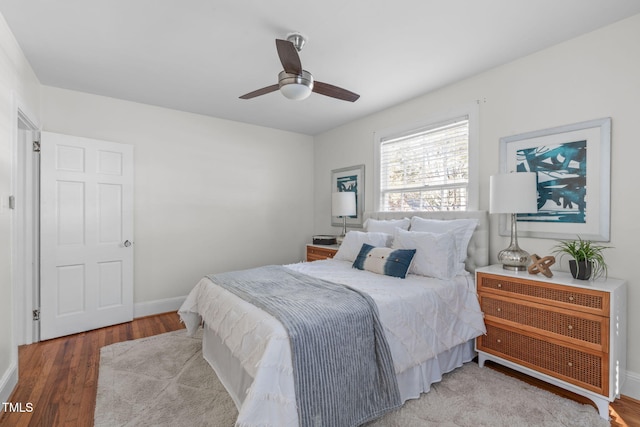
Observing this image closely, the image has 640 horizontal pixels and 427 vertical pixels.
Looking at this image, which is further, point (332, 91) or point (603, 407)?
point (332, 91)

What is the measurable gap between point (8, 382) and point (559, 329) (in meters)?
3.87

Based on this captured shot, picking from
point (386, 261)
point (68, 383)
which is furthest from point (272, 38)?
point (68, 383)

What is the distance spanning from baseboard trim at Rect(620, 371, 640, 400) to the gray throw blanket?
1706 mm

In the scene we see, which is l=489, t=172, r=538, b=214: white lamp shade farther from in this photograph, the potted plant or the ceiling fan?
the ceiling fan

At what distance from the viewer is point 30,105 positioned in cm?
286

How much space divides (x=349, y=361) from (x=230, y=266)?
10.3ft

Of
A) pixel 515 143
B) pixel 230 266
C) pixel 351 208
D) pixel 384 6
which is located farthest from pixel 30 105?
pixel 515 143

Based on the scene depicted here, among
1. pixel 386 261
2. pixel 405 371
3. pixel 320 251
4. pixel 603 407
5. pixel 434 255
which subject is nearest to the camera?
pixel 603 407

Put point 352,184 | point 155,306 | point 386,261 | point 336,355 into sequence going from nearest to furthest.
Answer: point 336,355 < point 386,261 < point 155,306 < point 352,184

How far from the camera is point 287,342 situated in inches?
61.1

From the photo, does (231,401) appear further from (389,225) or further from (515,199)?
(515,199)

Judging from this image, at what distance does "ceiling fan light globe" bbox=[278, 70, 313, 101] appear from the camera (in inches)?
85.1

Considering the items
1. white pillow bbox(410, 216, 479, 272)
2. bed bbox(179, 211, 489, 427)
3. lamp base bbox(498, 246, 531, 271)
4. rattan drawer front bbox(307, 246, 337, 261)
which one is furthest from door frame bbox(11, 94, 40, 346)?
lamp base bbox(498, 246, 531, 271)

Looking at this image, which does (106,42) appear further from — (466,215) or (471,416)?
(471,416)
